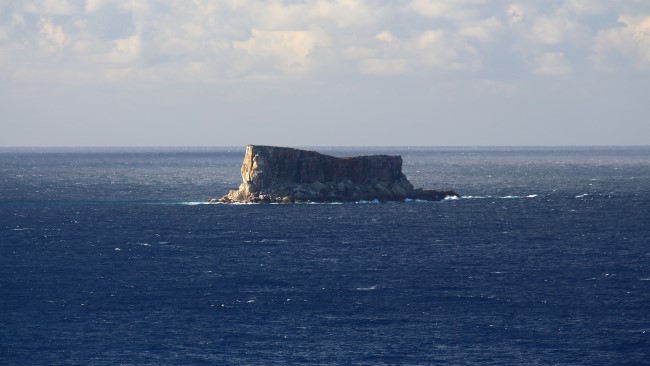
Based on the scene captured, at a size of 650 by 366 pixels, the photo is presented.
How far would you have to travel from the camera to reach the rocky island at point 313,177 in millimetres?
158375

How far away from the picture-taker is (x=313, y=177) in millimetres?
163500

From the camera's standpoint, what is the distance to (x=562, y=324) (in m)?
74.1

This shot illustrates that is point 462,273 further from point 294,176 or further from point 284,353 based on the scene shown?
point 294,176

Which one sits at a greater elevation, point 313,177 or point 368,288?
point 313,177

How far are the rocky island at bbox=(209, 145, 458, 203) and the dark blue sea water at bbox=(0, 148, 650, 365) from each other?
1183 cm

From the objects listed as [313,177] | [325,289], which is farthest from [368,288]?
[313,177]

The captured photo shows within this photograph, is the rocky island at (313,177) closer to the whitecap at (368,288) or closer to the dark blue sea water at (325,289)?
the dark blue sea water at (325,289)

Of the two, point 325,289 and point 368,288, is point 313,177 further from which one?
point 325,289

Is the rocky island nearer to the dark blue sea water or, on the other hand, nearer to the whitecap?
the dark blue sea water

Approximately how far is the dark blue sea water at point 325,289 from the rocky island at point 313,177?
38.8 ft

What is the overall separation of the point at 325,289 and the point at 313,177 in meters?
76.2

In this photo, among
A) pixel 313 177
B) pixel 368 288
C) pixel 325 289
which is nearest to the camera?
pixel 325 289

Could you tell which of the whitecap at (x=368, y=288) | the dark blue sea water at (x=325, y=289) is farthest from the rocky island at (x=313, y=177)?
the whitecap at (x=368, y=288)

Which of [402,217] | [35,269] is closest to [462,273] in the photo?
[35,269]
